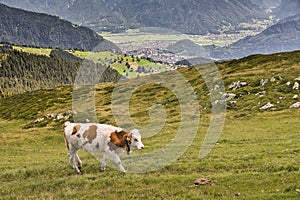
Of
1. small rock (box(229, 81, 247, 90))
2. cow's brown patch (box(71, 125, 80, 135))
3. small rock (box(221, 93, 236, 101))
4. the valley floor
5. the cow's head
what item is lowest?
small rock (box(221, 93, 236, 101))

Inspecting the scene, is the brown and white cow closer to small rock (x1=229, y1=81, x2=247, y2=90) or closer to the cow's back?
the cow's back

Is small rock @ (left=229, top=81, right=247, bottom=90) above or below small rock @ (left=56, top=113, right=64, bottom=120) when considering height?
above

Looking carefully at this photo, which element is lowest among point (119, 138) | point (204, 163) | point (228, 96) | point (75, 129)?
point (228, 96)

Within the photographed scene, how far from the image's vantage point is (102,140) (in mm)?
20375

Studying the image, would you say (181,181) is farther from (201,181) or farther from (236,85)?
(236,85)

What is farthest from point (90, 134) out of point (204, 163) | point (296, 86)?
point (296, 86)

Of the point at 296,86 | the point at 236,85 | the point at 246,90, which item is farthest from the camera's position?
the point at 236,85

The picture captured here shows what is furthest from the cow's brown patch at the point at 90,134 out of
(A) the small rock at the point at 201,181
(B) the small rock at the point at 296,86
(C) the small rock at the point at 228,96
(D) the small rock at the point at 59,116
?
(D) the small rock at the point at 59,116

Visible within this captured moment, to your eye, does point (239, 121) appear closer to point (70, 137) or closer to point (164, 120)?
point (164, 120)

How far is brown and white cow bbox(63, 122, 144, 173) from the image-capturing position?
20.0 metres

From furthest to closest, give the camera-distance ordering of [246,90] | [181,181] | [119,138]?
[246,90] → [119,138] → [181,181]

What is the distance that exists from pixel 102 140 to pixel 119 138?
1023mm

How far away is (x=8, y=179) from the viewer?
23.0 meters

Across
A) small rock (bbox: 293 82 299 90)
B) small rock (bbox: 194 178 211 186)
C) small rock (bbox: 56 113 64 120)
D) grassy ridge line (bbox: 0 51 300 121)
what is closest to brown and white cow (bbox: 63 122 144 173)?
small rock (bbox: 194 178 211 186)
